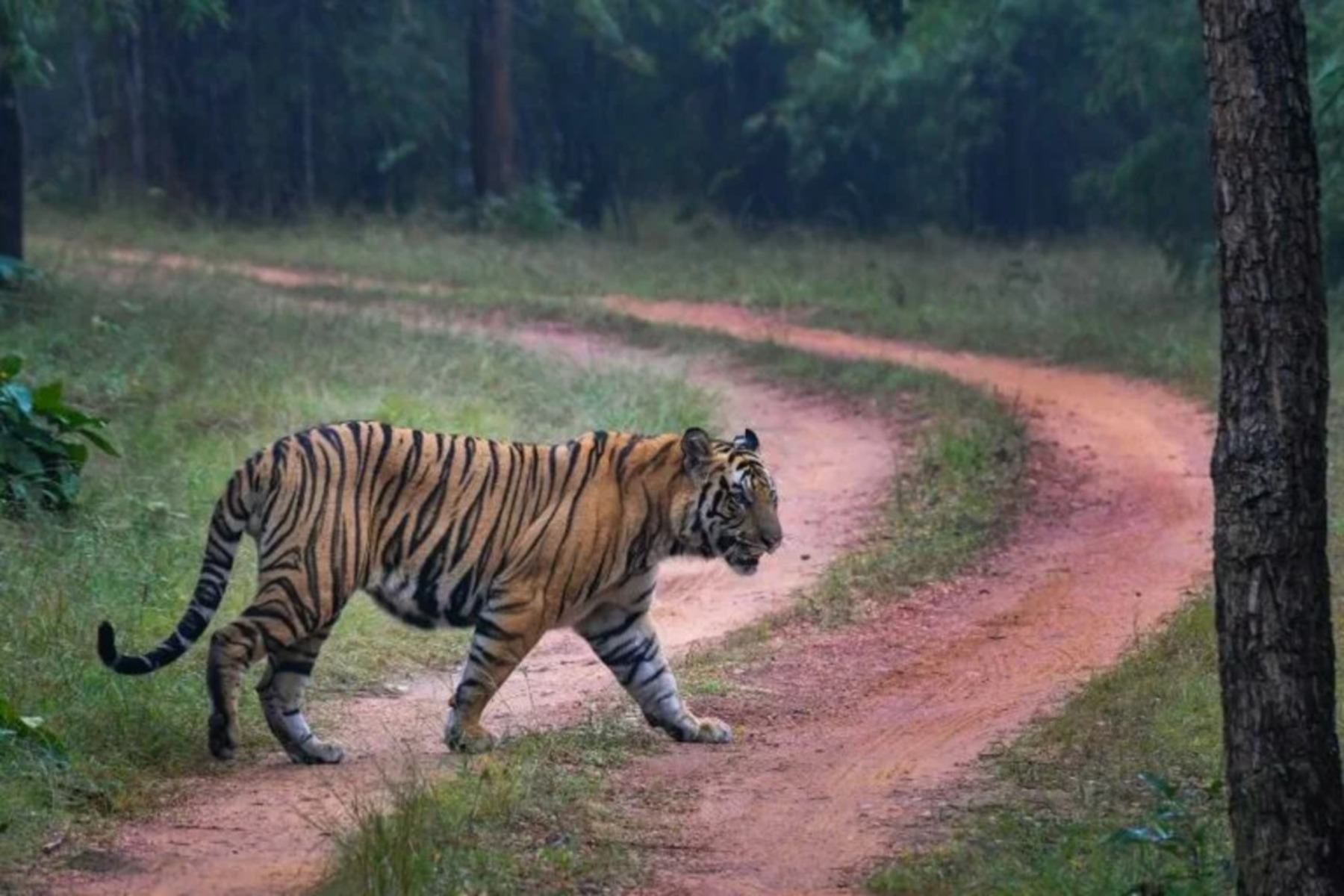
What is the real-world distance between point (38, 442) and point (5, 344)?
5485 millimetres

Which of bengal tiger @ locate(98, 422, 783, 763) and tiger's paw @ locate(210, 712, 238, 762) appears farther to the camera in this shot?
bengal tiger @ locate(98, 422, 783, 763)

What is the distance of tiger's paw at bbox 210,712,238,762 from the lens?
7.48 meters

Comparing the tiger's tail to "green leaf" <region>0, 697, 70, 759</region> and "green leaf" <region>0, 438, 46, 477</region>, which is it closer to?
"green leaf" <region>0, 697, 70, 759</region>

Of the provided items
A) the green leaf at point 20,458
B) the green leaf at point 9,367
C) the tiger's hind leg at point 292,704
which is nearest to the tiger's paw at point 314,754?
the tiger's hind leg at point 292,704

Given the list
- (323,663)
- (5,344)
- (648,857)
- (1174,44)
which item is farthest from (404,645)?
(1174,44)

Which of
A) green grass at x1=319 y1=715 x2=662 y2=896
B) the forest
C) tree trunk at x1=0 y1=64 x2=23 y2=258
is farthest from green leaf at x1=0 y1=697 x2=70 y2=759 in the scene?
tree trunk at x1=0 y1=64 x2=23 y2=258

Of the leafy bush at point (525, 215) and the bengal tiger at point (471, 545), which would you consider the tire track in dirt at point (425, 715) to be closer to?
the bengal tiger at point (471, 545)

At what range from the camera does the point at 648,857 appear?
637 centimetres

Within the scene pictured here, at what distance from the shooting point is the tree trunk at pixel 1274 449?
17.6 feet

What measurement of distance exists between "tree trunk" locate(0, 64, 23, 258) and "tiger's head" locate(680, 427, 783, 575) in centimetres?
1299

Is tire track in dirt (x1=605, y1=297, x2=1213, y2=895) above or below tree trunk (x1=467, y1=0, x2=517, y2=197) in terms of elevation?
below

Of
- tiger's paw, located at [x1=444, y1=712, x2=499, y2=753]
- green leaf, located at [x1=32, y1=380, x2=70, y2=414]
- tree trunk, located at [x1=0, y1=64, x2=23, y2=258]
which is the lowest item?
tiger's paw, located at [x1=444, y1=712, x2=499, y2=753]

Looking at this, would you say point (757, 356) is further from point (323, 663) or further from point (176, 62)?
point (176, 62)

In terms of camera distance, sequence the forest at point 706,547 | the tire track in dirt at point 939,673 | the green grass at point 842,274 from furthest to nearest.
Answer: the green grass at point 842,274 < the tire track in dirt at point 939,673 < the forest at point 706,547
